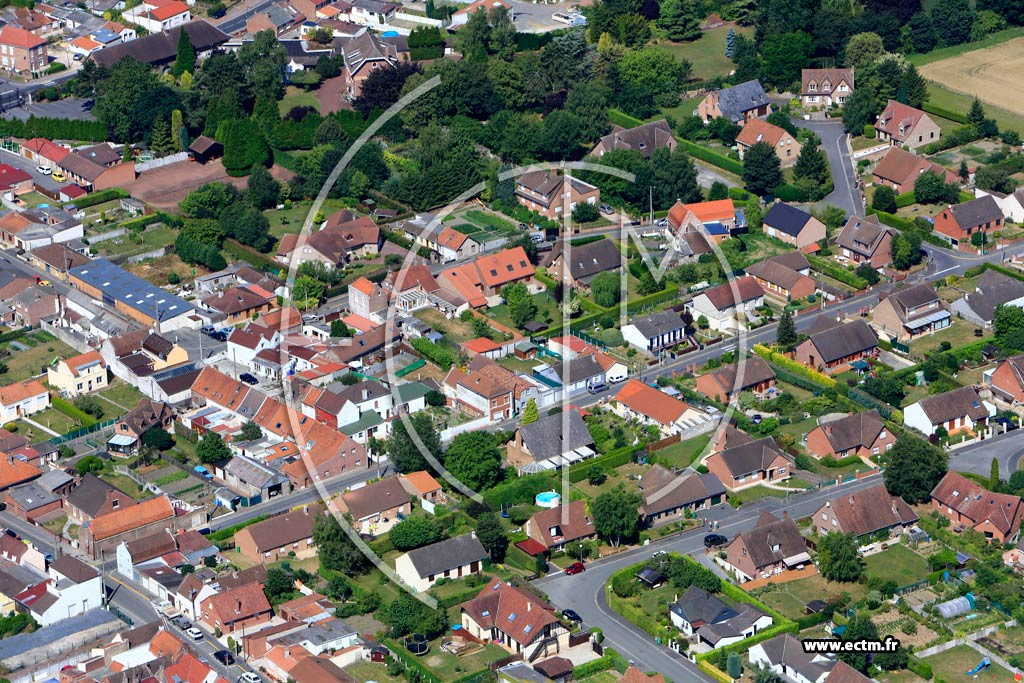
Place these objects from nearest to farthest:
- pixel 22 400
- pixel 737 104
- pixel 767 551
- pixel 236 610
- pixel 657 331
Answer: pixel 236 610 → pixel 767 551 → pixel 22 400 → pixel 657 331 → pixel 737 104

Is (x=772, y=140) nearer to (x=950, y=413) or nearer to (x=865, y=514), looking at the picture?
(x=950, y=413)

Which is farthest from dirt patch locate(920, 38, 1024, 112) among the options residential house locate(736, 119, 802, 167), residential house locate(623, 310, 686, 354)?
residential house locate(623, 310, 686, 354)

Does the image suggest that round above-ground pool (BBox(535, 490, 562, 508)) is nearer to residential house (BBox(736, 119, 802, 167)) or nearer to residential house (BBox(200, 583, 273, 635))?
residential house (BBox(200, 583, 273, 635))

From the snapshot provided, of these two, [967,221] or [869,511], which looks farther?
[967,221]

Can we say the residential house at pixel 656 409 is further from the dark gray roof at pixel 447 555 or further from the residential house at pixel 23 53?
the residential house at pixel 23 53

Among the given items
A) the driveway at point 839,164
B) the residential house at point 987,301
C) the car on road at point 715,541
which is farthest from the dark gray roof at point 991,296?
the car on road at point 715,541

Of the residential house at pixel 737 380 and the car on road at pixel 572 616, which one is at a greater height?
the car on road at pixel 572 616

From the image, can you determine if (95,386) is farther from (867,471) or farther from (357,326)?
(867,471)

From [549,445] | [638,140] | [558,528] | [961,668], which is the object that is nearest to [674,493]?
[558,528]
